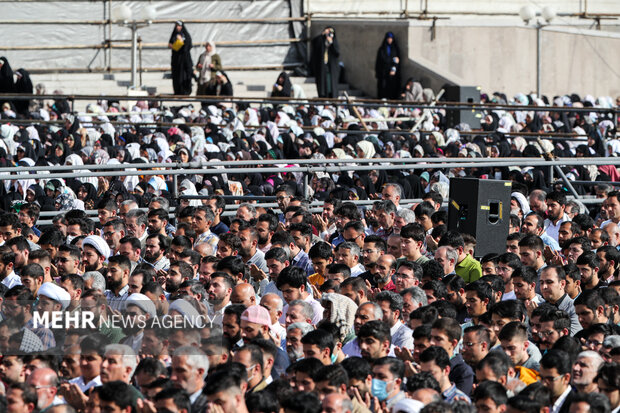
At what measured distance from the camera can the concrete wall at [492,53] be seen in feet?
110

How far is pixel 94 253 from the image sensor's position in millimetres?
12000

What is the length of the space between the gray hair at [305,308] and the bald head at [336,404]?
194cm

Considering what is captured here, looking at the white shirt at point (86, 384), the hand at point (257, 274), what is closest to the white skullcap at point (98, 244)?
the hand at point (257, 274)

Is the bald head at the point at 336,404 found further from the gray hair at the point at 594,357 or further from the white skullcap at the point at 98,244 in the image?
the white skullcap at the point at 98,244

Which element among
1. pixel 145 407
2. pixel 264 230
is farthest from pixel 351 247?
pixel 145 407

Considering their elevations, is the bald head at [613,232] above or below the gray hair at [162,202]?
below

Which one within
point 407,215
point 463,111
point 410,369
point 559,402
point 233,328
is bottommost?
point 559,402

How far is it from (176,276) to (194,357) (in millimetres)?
2823

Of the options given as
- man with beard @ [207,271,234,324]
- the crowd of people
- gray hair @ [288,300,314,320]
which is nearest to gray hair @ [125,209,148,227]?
the crowd of people

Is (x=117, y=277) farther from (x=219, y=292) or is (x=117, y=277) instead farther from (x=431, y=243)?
(x=431, y=243)

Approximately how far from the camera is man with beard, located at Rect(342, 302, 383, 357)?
9188 mm

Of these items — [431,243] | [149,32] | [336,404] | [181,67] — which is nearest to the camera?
[336,404]

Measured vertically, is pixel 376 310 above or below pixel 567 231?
below

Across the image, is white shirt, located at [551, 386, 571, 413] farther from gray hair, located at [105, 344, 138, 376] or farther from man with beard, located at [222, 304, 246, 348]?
gray hair, located at [105, 344, 138, 376]
